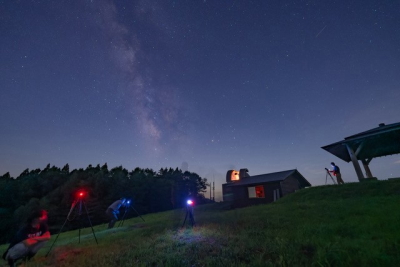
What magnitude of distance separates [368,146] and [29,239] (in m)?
22.7

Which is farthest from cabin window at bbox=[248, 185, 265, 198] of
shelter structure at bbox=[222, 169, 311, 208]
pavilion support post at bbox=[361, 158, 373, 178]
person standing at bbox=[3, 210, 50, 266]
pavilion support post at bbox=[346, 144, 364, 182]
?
person standing at bbox=[3, 210, 50, 266]

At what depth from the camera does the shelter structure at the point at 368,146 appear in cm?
1349

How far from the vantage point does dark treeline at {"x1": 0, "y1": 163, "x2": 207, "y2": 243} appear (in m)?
30.0

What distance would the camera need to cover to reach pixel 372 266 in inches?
134

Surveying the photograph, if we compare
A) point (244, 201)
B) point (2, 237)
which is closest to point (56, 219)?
point (2, 237)

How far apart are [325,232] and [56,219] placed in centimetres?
3841

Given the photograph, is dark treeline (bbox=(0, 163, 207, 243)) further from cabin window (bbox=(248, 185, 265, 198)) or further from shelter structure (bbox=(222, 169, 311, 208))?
cabin window (bbox=(248, 185, 265, 198))

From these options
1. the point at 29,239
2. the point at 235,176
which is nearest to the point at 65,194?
the point at 235,176

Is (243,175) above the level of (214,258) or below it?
above

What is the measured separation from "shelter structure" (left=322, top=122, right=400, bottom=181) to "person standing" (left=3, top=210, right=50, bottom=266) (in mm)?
18972

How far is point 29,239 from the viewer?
238 inches

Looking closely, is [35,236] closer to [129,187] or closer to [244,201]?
[244,201]

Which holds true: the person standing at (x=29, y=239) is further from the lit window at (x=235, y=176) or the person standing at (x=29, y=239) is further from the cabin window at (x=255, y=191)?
the lit window at (x=235, y=176)

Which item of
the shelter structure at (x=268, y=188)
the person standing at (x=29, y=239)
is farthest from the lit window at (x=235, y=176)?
the person standing at (x=29, y=239)
